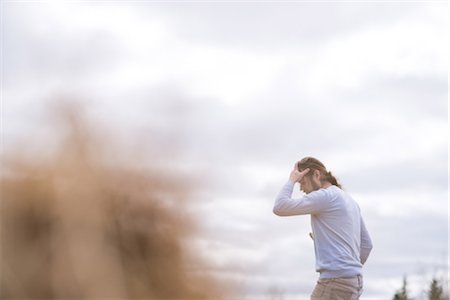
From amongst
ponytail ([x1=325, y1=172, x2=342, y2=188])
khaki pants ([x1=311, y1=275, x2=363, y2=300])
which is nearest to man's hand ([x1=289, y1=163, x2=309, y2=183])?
ponytail ([x1=325, y1=172, x2=342, y2=188])

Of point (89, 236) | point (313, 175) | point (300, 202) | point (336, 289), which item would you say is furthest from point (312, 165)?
point (89, 236)

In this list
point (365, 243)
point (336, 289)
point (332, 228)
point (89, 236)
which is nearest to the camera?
point (89, 236)

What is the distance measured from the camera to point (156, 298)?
3.91ft

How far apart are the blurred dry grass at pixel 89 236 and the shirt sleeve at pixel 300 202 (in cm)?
119

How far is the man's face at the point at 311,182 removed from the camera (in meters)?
2.60

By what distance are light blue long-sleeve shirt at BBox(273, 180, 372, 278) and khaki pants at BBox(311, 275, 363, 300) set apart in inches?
0.7

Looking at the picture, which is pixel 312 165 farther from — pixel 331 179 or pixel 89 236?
pixel 89 236

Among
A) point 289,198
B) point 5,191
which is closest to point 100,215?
point 5,191

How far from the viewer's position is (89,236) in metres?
1.21

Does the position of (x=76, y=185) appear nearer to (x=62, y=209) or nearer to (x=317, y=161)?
(x=62, y=209)

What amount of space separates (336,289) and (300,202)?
306 millimetres

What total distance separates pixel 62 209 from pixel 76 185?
0.16 ft

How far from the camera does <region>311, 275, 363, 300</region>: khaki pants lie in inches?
96.7

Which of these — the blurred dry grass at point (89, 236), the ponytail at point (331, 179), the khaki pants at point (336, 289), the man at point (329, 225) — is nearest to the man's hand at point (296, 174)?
the man at point (329, 225)
